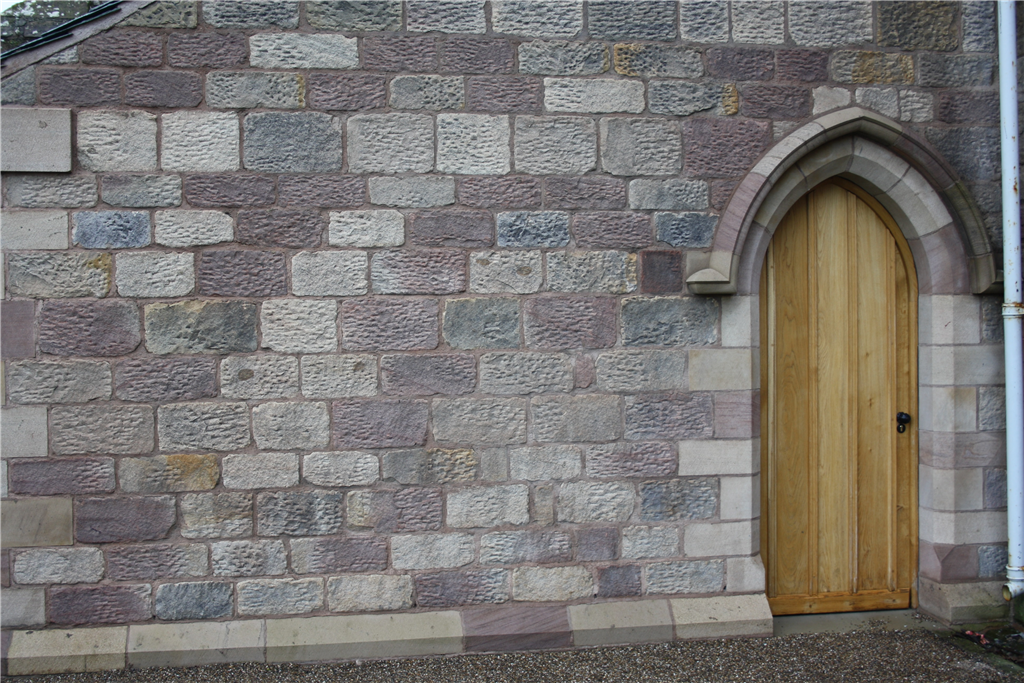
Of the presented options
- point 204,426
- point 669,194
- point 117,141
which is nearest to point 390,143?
point 117,141

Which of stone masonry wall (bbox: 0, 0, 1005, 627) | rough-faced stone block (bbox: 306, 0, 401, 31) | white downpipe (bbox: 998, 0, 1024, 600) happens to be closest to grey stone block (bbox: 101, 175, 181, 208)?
stone masonry wall (bbox: 0, 0, 1005, 627)

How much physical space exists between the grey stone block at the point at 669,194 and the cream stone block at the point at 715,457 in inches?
45.5

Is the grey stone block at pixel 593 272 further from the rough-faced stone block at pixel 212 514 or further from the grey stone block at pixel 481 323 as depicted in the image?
the rough-faced stone block at pixel 212 514

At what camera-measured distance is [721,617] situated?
11.0 feet

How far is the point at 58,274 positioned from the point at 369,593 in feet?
6.67

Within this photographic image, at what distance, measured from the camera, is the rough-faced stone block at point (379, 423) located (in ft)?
10.6

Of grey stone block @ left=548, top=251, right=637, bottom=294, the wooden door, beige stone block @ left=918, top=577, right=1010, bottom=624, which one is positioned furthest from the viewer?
the wooden door

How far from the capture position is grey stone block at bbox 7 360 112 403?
3115 mm

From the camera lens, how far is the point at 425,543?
10.7ft

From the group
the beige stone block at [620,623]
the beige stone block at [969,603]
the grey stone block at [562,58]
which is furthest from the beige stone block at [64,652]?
the beige stone block at [969,603]

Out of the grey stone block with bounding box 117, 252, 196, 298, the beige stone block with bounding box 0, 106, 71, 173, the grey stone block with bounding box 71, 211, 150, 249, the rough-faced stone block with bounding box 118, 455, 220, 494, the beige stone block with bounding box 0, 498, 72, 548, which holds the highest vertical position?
the beige stone block with bounding box 0, 106, 71, 173

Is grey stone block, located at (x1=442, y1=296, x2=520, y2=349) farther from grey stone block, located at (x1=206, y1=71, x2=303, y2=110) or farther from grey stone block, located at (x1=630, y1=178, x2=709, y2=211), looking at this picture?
grey stone block, located at (x1=206, y1=71, x2=303, y2=110)

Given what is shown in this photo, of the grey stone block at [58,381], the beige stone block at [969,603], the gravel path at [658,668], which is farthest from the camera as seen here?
the beige stone block at [969,603]

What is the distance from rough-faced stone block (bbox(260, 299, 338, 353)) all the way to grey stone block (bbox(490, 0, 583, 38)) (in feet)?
5.12
